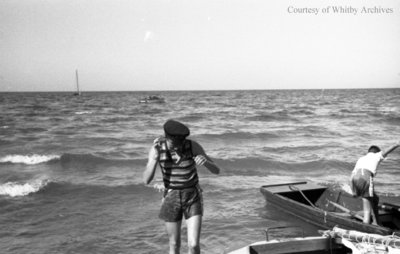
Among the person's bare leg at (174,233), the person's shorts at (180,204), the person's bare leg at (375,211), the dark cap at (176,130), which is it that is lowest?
the person's bare leg at (375,211)

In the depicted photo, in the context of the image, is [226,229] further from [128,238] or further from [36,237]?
[36,237]

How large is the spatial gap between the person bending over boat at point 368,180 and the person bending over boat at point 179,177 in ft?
15.8

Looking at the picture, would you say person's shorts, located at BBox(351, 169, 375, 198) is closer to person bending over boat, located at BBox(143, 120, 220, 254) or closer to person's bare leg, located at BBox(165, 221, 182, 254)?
person bending over boat, located at BBox(143, 120, 220, 254)

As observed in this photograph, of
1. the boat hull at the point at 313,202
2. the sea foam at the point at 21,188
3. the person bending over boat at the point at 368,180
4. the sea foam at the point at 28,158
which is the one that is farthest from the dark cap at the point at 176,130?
the sea foam at the point at 28,158

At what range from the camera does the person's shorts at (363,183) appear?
7746 mm

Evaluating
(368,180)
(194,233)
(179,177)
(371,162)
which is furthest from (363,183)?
(179,177)

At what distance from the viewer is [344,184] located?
14961mm

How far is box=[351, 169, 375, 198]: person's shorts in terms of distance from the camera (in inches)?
305

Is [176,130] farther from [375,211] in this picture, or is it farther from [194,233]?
[375,211]

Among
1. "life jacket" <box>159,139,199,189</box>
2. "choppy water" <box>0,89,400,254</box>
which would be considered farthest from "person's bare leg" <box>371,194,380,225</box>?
"life jacket" <box>159,139,199,189</box>

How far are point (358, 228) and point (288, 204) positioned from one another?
2.29m

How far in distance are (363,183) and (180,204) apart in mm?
5105

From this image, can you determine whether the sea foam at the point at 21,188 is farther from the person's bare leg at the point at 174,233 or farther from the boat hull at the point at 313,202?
the person's bare leg at the point at 174,233

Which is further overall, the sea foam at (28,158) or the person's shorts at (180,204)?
the sea foam at (28,158)
